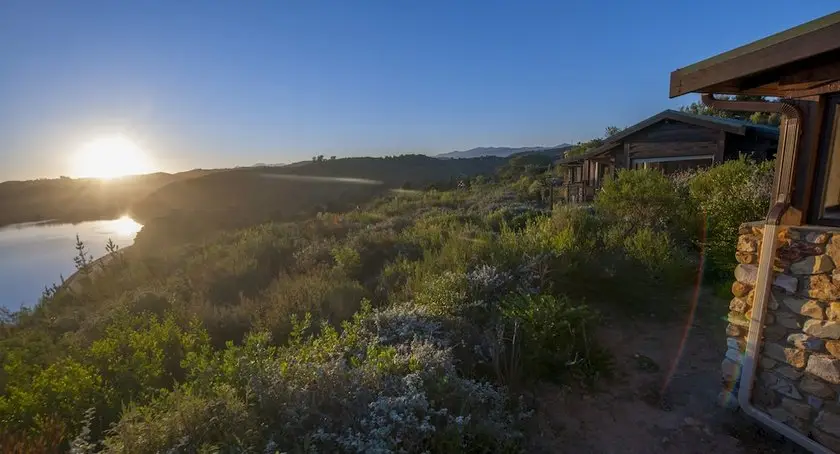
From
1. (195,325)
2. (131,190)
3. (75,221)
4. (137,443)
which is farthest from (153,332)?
(131,190)

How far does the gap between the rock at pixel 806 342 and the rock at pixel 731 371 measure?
1.78 ft

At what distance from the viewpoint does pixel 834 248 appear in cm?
275

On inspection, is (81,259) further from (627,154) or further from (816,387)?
(627,154)

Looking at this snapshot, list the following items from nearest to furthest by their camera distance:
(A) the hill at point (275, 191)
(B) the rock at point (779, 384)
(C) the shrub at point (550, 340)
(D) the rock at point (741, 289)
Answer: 1. (B) the rock at point (779, 384)
2. (D) the rock at point (741, 289)
3. (C) the shrub at point (550, 340)
4. (A) the hill at point (275, 191)

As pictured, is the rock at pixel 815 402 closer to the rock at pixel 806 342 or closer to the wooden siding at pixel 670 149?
the rock at pixel 806 342

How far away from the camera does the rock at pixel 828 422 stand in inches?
113

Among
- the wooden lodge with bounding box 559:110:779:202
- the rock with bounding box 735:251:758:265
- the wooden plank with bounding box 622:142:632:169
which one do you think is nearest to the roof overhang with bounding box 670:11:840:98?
the rock with bounding box 735:251:758:265

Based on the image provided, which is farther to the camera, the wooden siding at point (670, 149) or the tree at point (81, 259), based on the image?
the wooden siding at point (670, 149)

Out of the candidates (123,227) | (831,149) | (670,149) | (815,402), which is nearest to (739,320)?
(815,402)

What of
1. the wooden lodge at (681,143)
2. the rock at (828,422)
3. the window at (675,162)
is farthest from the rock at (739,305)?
the window at (675,162)

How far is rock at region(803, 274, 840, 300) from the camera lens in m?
2.78

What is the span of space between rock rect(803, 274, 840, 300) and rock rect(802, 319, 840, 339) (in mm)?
178

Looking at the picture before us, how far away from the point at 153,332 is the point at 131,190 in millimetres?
47763

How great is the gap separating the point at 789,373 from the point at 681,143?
12.5 m
